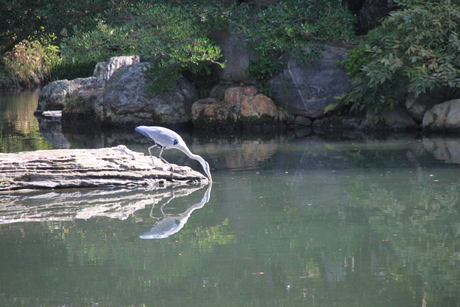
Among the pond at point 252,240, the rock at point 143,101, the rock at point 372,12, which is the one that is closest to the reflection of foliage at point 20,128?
the rock at point 143,101

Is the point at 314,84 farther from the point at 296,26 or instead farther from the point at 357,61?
the point at 296,26

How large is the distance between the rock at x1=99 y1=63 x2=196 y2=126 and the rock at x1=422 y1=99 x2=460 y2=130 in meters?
5.36

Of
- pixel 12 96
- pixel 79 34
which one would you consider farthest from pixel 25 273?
pixel 12 96

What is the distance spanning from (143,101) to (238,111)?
7.47ft

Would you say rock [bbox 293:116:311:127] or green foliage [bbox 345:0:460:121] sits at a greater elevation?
green foliage [bbox 345:0:460:121]

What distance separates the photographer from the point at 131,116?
43.8 ft

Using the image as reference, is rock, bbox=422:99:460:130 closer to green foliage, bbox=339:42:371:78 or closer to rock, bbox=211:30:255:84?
green foliage, bbox=339:42:371:78

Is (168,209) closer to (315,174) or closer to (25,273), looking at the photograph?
(25,273)

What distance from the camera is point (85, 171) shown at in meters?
6.64

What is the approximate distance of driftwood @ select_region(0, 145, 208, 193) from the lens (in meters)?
6.52

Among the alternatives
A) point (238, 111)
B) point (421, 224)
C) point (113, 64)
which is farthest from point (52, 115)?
point (421, 224)

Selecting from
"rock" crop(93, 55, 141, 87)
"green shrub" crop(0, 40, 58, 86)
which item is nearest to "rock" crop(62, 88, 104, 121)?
"rock" crop(93, 55, 141, 87)

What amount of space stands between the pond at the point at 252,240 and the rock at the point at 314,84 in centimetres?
432

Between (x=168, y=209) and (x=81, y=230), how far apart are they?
0.98m
